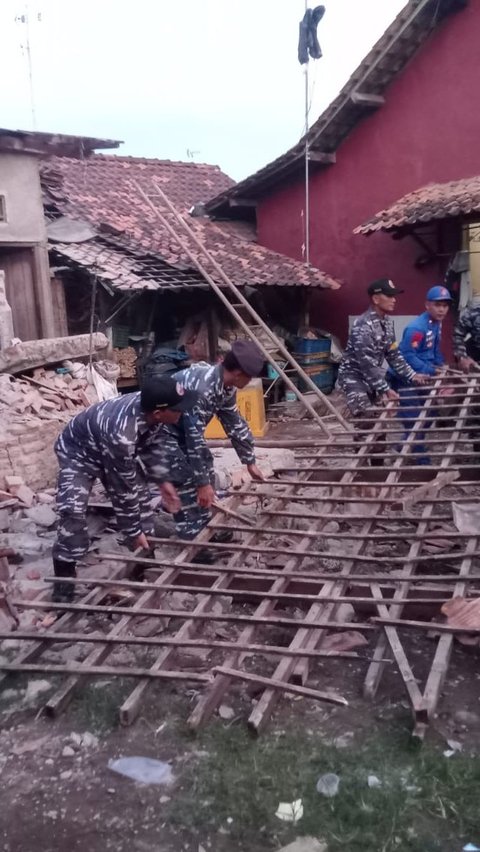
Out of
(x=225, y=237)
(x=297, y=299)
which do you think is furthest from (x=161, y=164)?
(x=297, y=299)

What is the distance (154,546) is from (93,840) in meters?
2.04

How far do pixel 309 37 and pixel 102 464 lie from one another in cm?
944

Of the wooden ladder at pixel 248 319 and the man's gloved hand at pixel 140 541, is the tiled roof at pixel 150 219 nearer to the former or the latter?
the wooden ladder at pixel 248 319

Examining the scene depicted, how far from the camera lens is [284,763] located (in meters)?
2.71

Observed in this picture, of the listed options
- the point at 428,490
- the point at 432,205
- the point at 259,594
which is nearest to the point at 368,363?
the point at 428,490

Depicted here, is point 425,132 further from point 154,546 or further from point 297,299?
point 154,546

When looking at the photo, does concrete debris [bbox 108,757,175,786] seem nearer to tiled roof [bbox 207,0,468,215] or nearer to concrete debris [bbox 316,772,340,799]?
concrete debris [bbox 316,772,340,799]

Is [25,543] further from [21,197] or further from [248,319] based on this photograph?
[248,319]

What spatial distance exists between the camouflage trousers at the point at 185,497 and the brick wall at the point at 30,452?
6.45 feet

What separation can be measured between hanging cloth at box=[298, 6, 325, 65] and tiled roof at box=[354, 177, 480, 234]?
2.59 meters

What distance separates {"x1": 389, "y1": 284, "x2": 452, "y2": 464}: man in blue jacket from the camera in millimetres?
6270

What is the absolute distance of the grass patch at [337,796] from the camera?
7.73ft

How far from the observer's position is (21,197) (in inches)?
350

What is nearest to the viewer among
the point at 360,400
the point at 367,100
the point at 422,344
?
the point at 360,400
